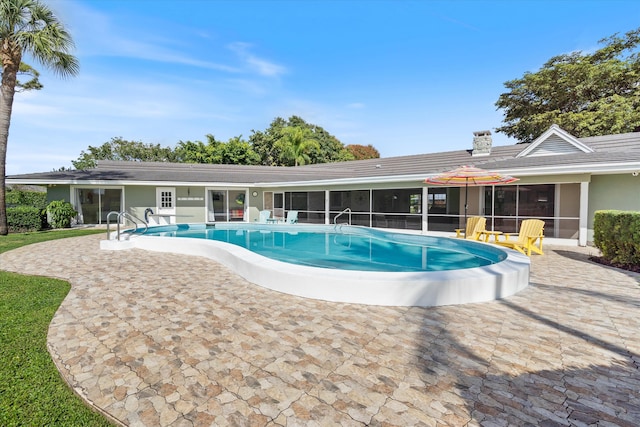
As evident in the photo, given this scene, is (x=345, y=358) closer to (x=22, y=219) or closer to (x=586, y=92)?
(x=22, y=219)

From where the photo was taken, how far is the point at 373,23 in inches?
586

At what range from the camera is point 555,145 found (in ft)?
47.2

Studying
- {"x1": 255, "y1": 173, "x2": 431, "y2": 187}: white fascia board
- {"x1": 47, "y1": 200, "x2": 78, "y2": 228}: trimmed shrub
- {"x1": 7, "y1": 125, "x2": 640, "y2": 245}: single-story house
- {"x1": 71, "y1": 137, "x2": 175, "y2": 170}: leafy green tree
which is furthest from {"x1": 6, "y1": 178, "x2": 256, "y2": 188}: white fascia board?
{"x1": 71, "y1": 137, "x2": 175, "y2": 170}: leafy green tree

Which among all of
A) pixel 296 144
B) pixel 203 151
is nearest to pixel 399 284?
pixel 296 144

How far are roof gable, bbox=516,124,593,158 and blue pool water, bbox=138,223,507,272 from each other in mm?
8088

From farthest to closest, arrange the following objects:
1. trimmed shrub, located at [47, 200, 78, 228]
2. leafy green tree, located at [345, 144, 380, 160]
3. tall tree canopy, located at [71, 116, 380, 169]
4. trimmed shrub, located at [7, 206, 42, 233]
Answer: leafy green tree, located at [345, 144, 380, 160] → tall tree canopy, located at [71, 116, 380, 169] → trimmed shrub, located at [47, 200, 78, 228] → trimmed shrub, located at [7, 206, 42, 233]

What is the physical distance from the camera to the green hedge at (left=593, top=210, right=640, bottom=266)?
23.0ft

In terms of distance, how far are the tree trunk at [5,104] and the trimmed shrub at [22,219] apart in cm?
85

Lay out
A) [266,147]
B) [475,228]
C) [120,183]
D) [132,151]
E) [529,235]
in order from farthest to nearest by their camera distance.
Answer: [132,151] < [266,147] < [120,183] < [475,228] < [529,235]

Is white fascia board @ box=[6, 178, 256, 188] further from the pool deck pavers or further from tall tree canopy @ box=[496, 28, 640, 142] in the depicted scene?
tall tree canopy @ box=[496, 28, 640, 142]

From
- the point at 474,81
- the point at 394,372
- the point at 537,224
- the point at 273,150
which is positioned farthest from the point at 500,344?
the point at 273,150

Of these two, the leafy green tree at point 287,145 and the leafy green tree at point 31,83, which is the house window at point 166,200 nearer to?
the leafy green tree at point 31,83

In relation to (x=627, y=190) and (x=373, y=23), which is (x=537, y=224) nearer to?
(x=627, y=190)

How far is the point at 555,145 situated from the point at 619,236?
8.77 meters
